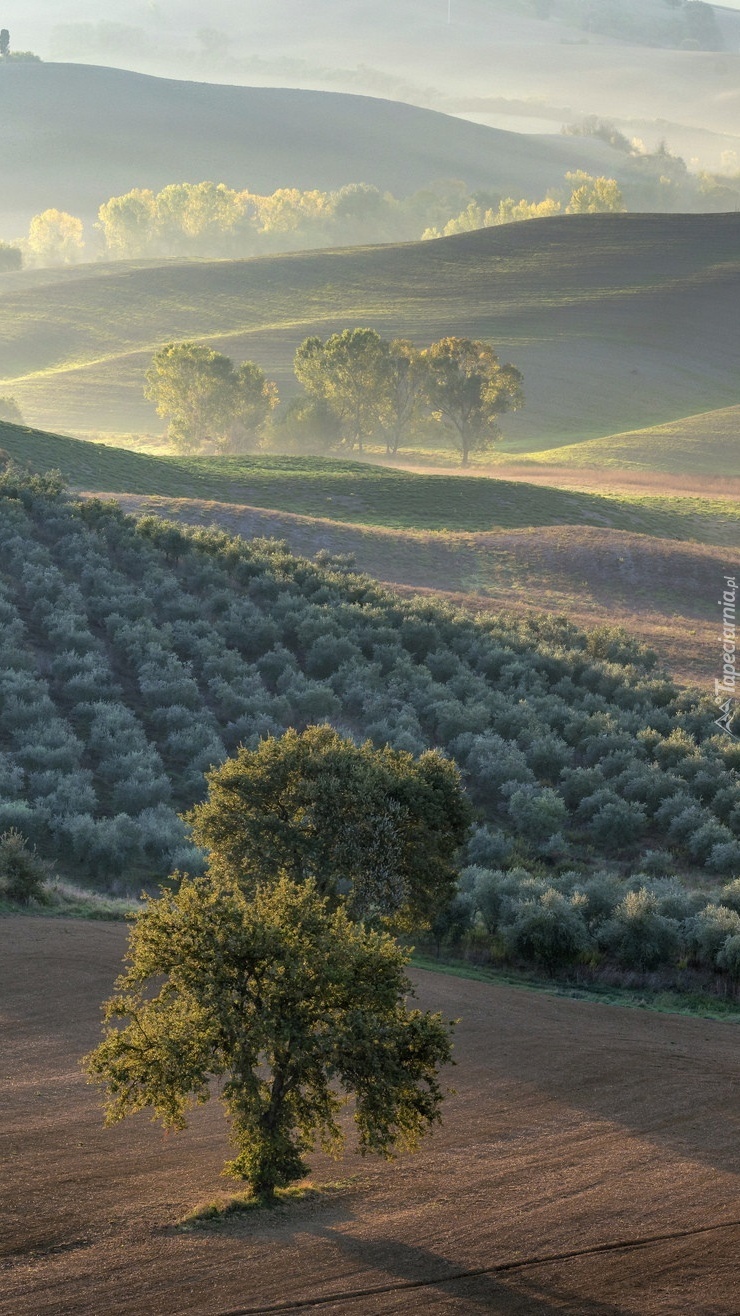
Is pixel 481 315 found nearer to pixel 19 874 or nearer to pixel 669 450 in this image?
pixel 669 450

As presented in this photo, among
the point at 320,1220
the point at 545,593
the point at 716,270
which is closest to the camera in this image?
the point at 320,1220

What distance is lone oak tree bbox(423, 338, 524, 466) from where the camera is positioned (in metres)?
96.9

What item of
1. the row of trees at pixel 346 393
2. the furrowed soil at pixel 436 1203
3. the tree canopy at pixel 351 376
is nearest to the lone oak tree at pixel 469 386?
the row of trees at pixel 346 393

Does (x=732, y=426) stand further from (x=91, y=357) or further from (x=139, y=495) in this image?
(x=91, y=357)

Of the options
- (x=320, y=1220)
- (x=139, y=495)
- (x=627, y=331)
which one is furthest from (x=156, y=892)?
(x=627, y=331)

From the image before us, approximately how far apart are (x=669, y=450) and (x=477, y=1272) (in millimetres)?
90551

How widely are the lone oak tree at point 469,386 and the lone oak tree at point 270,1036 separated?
8572 cm

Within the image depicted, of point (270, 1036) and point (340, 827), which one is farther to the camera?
point (340, 827)

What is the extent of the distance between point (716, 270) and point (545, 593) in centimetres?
11844

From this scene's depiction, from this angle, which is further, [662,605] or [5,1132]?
[662,605]

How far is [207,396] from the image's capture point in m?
101

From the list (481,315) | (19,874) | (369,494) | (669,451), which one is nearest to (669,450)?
(669,451)

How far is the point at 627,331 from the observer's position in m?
141

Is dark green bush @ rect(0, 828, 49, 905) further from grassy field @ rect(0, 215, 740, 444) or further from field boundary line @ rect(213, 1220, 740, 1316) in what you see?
grassy field @ rect(0, 215, 740, 444)
